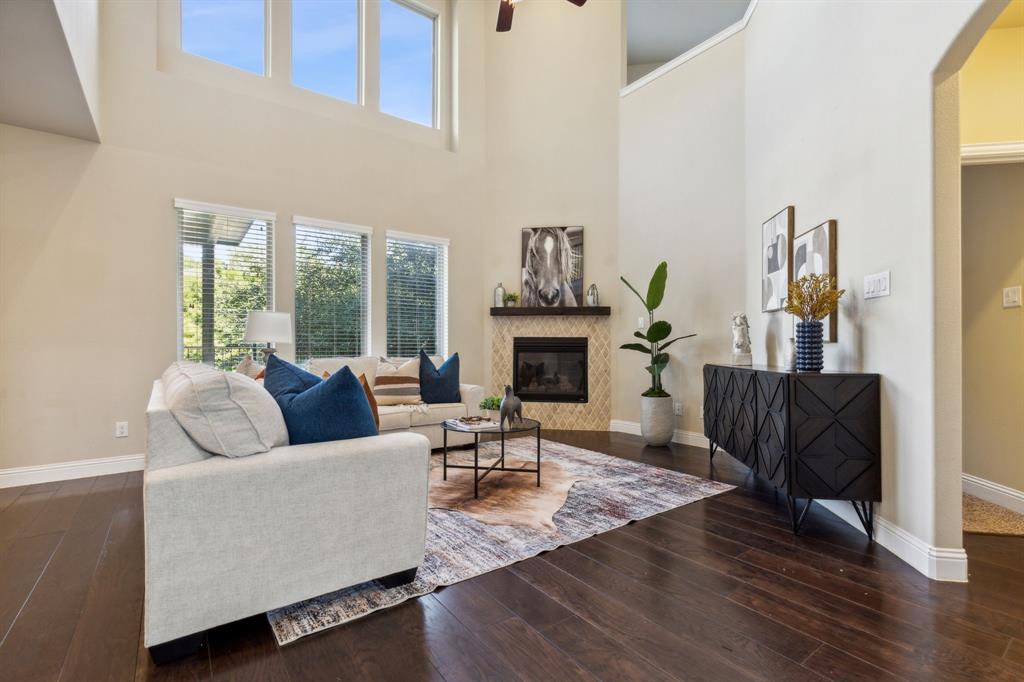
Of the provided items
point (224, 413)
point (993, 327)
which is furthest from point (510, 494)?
point (993, 327)

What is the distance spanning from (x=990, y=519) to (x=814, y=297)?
165 centimetres

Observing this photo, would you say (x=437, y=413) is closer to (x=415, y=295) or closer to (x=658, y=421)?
(x=415, y=295)

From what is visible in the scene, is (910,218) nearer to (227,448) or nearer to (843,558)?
(843,558)

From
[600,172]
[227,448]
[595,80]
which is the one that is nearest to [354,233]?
[600,172]

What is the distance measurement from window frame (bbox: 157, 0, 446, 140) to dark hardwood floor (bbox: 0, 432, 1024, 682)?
4077 mm

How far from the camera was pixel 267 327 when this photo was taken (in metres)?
4.28

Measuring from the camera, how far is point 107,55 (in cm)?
401

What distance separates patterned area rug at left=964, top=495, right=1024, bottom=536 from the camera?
2695 millimetres

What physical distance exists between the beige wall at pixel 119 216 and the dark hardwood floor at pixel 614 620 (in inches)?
58.5

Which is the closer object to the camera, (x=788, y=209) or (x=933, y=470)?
(x=933, y=470)

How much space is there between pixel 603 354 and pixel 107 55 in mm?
5453

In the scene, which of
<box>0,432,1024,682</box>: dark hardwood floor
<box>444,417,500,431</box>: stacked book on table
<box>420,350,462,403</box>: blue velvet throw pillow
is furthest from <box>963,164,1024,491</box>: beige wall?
<box>420,350,462,403</box>: blue velvet throw pillow

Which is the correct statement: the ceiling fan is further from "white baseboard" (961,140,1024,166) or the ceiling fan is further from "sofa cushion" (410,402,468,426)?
"sofa cushion" (410,402,468,426)

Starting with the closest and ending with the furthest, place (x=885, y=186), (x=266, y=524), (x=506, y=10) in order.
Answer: (x=266, y=524) < (x=885, y=186) < (x=506, y=10)
